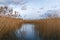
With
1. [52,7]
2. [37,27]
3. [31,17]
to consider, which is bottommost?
[37,27]

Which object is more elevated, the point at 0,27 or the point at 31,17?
the point at 31,17

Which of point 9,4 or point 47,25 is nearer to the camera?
point 9,4

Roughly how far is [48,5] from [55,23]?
1.47 metres

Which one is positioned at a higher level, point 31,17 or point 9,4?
point 9,4

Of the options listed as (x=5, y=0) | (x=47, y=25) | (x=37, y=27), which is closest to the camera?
(x=5, y=0)

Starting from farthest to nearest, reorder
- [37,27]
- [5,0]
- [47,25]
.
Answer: [47,25] < [37,27] < [5,0]

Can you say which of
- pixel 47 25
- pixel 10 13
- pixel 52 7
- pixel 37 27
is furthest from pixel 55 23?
pixel 10 13

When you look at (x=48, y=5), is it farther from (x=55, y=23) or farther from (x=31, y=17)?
(x=55, y=23)

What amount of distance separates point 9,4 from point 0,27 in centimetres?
77

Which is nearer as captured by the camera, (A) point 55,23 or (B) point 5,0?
(B) point 5,0

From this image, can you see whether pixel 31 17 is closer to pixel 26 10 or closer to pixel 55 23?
pixel 26 10

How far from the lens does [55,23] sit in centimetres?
605

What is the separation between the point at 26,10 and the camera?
4.71 m

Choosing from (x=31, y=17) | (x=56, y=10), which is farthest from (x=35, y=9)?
(x=56, y=10)
